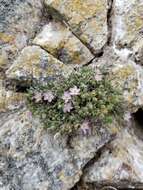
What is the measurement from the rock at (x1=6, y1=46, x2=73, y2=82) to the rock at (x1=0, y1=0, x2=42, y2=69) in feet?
1.00

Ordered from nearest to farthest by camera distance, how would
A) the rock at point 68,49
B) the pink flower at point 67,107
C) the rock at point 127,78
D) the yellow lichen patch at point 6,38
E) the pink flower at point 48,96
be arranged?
the pink flower at point 67,107 < the pink flower at point 48,96 < the rock at point 127,78 < the rock at point 68,49 < the yellow lichen patch at point 6,38

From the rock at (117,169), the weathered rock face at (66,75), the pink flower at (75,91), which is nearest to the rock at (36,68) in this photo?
the weathered rock face at (66,75)

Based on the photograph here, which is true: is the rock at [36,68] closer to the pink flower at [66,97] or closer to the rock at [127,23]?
the pink flower at [66,97]

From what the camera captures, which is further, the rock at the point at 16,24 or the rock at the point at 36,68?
the rock at the point at 16,24

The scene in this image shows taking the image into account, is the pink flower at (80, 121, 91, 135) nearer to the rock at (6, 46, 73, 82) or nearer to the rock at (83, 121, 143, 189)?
the rock at (83, 121, 143, 189)

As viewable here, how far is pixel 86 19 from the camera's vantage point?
238 inches

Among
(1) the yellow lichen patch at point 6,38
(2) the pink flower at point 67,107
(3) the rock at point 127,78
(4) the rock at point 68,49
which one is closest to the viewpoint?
(2) the pink flower at point 67,107

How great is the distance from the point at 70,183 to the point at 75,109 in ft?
3.24

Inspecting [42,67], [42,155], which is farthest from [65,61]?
[42,155]

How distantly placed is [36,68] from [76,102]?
903 millimetres

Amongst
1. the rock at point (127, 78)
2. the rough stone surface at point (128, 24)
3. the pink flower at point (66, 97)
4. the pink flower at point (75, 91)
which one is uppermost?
the rough stone surface at point (128, 24)

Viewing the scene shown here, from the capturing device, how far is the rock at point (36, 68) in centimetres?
570

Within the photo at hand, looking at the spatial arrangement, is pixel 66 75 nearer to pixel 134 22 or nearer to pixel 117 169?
pixel 134 22

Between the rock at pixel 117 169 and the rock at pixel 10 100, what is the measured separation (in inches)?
53.9
